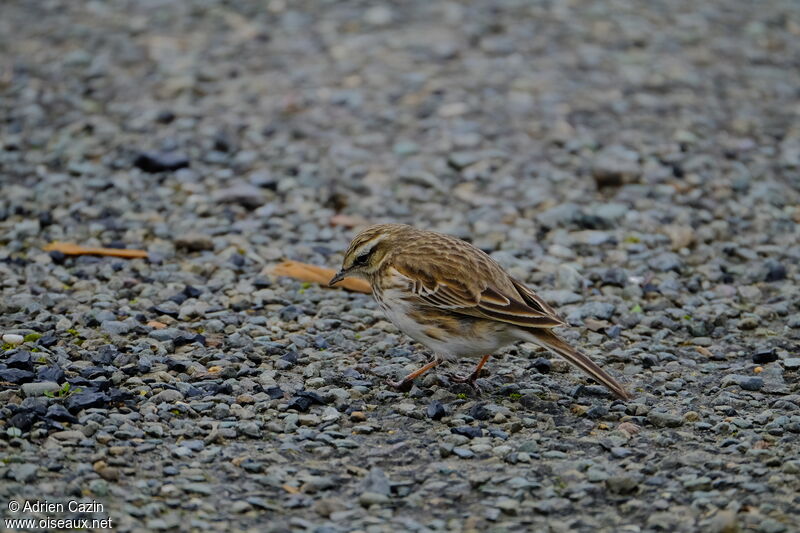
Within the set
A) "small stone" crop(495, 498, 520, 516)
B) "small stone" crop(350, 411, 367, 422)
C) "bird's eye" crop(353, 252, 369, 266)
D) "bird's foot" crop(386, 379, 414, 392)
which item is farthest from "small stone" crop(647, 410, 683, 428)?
"bird's eye" crop(353, 252, 369, 266)

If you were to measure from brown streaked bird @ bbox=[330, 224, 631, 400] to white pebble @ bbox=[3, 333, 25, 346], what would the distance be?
8.57ft

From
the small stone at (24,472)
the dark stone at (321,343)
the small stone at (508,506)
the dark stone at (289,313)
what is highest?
the small stone at (24,472)

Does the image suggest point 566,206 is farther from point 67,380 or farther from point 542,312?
point 67,380

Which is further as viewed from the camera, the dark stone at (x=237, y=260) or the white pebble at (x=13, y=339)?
the dark stone at (x=237, y=260)

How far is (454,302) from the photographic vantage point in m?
7.37

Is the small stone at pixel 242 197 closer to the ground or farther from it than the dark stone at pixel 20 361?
farther from it

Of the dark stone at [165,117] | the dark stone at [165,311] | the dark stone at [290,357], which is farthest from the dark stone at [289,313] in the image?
the dark stone at [165,117]

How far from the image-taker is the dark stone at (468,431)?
685 cm

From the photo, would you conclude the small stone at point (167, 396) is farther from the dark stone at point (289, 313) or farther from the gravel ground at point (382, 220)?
the dark stone at point (289, 313)

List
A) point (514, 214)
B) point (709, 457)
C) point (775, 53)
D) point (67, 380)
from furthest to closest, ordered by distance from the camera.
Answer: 1. point (775, 53)
2. point (514, 214)
3. point (67, 380)
4. point (709, 457)

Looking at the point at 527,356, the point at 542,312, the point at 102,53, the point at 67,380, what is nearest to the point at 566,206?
the point at 527,356

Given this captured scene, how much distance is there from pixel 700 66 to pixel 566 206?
499cm

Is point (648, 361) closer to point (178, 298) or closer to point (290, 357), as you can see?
point (290, 357)

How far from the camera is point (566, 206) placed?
10844 mm
